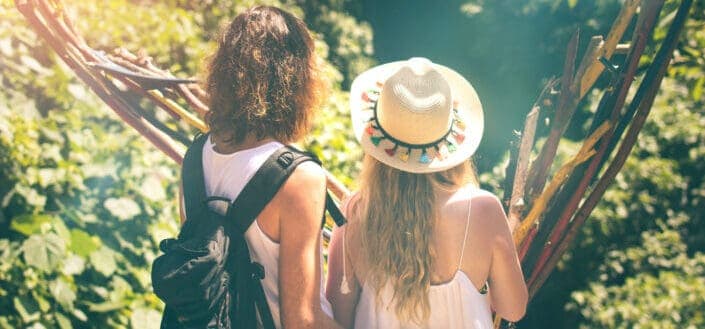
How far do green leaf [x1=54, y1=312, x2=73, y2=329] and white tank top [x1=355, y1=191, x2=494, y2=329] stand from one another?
162 cm

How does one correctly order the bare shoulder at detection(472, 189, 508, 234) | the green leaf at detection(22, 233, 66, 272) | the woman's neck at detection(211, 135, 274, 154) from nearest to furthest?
the woman's neck at detection(211, 135, 274, 154) < the bare shoulder at detection(472, 189, 508, 234) < the green leaf at detection(22, 233, 66, 272)

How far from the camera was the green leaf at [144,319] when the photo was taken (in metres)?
2.79

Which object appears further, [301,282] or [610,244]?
[610,244]

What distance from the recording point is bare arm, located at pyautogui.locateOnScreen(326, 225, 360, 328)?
1850mm

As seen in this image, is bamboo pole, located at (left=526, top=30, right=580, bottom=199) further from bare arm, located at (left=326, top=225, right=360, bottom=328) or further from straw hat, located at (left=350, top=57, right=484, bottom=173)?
bare arm, located at (left=326, top=225, right=360, bottom=328)

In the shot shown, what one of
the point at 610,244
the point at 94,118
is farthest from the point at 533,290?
the point at 610,244

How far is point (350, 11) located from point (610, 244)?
169 inches

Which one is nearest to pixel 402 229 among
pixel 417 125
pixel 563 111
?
pixel 417 125

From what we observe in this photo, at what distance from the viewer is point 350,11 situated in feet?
26.3

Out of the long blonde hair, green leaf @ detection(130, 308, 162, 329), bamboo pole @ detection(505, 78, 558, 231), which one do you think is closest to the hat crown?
the long blonde hair

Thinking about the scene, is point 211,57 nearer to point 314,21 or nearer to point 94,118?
point 94,118

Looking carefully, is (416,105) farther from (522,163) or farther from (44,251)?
(44,251)

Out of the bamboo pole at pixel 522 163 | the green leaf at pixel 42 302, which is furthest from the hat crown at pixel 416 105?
the green leaf at pixel 42 302

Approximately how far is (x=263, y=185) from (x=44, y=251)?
66.4 inches
